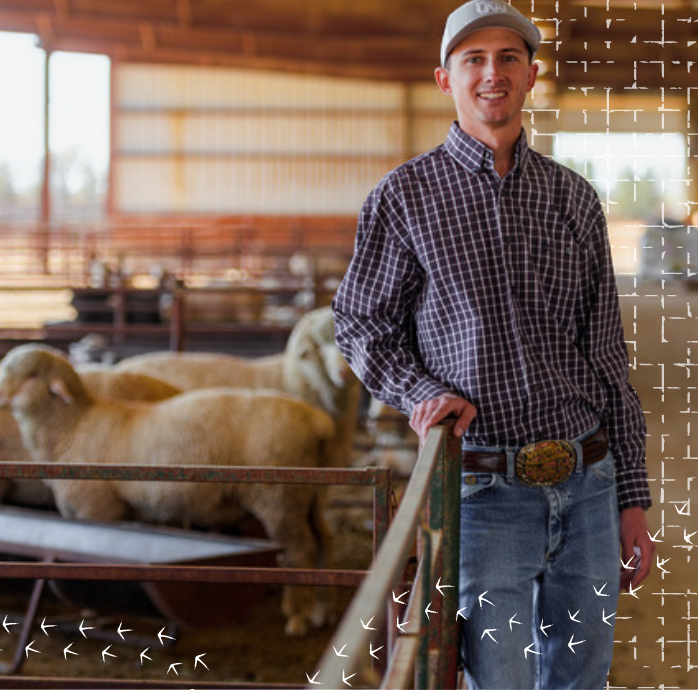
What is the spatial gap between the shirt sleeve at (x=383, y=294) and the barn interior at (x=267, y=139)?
5.87 metres

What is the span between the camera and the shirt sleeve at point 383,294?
2062 millimetres

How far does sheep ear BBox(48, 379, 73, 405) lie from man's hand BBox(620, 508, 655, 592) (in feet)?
10.1

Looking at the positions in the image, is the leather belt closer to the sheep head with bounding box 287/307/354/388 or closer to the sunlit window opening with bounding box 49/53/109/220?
the sheep head with bounding box 287/307/354/388

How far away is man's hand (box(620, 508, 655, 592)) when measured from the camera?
2197 mm

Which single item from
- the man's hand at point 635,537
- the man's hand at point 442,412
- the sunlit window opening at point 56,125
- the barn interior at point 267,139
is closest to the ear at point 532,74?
the man's hand at point 442,412

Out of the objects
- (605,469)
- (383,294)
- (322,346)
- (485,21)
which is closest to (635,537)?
(605,469)

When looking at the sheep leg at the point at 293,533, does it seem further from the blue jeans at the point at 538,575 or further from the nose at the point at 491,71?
the nose at the point at 491,71

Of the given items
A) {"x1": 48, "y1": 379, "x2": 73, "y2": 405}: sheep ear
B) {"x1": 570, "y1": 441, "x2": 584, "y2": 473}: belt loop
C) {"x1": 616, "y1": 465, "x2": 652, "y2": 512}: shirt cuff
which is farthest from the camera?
{"x1": 48, "y1": 379, "x2": 73, "y2": 405}: sheep ear

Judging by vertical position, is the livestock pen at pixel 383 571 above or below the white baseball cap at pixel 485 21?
below

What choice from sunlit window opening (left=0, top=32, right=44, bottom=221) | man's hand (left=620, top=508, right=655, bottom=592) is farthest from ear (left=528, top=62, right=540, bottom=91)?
sunlit window opening (left=0, top=32, right=44, bottom=221)

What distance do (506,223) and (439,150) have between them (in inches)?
7.6

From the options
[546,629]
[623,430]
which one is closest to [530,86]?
[623,430]

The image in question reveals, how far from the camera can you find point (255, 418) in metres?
4.78

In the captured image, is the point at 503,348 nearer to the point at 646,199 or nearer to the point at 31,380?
the point at 31,380
